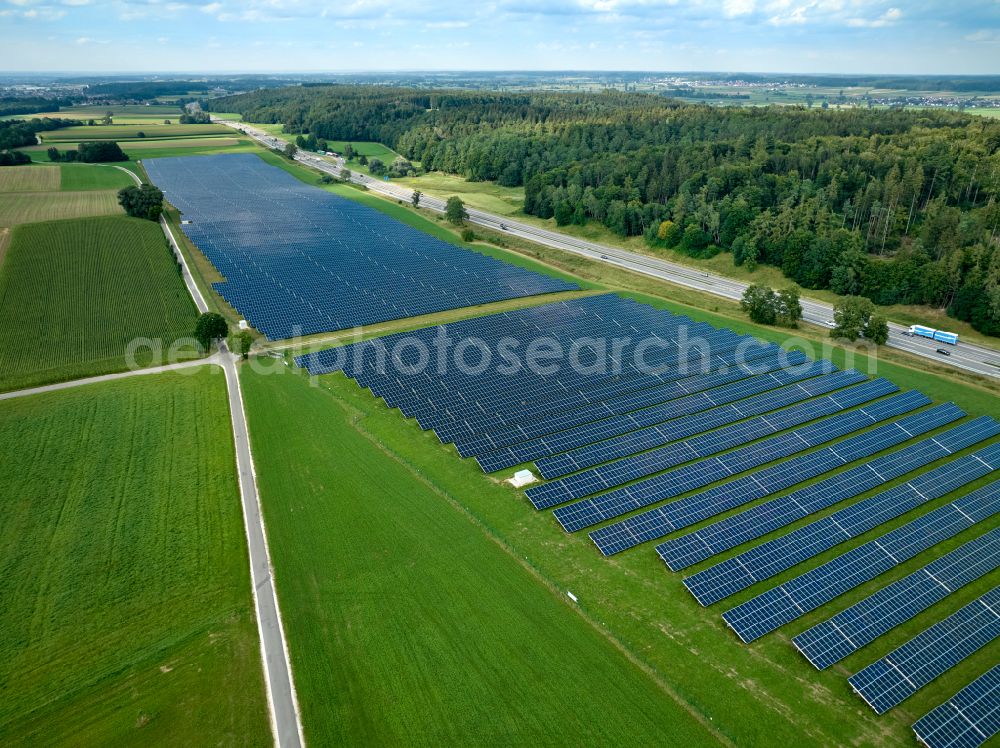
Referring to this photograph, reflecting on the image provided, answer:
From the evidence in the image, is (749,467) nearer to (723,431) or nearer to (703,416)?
(723,431)

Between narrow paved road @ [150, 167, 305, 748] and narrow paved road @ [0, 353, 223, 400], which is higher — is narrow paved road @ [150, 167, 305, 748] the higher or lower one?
the lower one

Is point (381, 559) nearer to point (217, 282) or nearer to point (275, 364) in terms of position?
point (275, 364)

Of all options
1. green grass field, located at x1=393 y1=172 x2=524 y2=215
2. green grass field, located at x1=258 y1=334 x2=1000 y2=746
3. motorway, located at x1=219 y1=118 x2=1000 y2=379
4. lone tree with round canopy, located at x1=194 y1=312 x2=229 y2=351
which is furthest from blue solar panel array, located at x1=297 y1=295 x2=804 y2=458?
green grass field, located at x1=393 y1=172 x2=524 y2=215

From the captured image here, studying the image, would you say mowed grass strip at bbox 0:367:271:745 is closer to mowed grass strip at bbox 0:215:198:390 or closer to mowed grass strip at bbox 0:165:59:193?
mowed grass strip at bbox 0:215:198:390

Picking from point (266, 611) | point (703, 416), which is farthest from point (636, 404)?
point (266, 611)

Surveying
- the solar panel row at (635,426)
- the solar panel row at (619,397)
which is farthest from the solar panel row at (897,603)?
the solar panel row at (619,397)

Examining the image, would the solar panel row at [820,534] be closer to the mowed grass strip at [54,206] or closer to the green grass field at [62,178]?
the mowed grass strip at [54,206]
